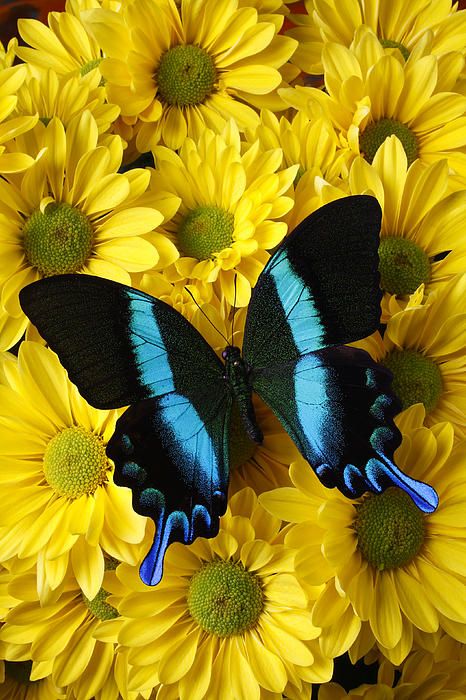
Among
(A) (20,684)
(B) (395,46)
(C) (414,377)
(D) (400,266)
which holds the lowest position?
(A) (20,684)

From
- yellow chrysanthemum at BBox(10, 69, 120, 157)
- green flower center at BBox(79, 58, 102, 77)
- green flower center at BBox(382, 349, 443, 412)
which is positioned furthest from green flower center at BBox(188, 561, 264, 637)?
green flower center at BBox(79, 58, 102, 77)

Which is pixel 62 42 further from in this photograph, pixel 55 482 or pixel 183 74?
pixel 55 482

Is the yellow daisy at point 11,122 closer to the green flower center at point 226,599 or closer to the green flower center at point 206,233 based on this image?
the green flower center at point 206,233

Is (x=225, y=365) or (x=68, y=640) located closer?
(x=225, y=365)

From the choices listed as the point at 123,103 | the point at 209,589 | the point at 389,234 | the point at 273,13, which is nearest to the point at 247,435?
the point at 209,589

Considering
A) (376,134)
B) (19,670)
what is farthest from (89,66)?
(19,670)
